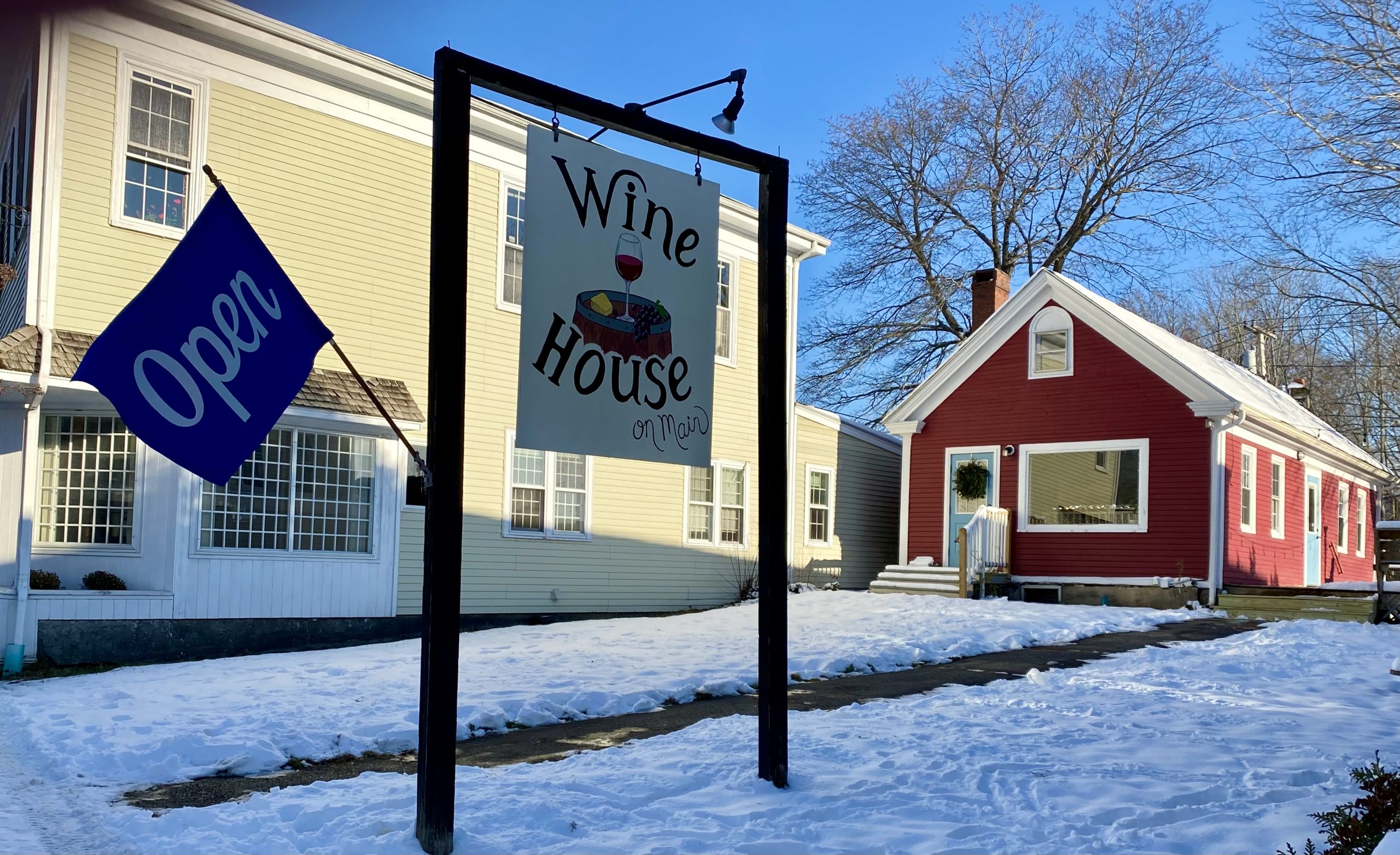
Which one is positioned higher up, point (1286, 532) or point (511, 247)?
point (511, 247)

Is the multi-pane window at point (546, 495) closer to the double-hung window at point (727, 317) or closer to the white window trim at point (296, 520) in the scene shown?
the white window trim at point (296, 520)

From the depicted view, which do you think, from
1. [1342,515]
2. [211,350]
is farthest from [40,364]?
[1342,515]

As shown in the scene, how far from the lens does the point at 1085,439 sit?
63.7 feet

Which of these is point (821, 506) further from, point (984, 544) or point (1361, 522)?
point (1361, 522)

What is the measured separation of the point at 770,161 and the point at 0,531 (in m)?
9.10

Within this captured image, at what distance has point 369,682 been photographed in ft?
31.0

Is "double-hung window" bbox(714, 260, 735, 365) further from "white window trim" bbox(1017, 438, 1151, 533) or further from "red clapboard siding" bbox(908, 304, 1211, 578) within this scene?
"white window trim" bbox(1017, 438, 1151, 533)

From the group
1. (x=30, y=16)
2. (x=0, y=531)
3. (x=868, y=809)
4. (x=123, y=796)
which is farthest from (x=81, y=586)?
(x=30, y=16)

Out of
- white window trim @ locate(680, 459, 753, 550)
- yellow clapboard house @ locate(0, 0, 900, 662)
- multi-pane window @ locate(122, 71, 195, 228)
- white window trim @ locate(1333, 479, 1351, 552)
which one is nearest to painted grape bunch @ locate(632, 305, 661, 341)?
yellow clapboard house @ locate(0, 0, 900, 662)

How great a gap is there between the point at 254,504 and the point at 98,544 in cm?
156

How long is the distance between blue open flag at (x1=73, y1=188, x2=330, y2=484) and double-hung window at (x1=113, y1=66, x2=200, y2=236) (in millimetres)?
8374

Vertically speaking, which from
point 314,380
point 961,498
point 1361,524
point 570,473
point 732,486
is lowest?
point 1361,524

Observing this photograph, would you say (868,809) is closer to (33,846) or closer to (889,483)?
(33,846)

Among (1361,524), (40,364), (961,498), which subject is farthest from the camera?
(1361,524)
